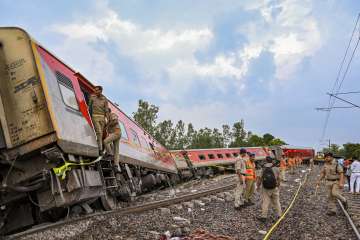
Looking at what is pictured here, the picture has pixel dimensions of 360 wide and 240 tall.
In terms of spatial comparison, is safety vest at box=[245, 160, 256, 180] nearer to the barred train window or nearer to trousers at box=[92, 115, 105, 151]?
trousers at box=[92, 115, 105, 151]

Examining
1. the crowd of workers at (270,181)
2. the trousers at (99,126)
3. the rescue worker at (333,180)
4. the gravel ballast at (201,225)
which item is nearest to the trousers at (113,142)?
the trousers at (99,126)

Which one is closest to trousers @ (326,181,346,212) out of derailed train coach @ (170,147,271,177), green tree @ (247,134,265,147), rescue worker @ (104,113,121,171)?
rescue worker @ (104,113,121,171)

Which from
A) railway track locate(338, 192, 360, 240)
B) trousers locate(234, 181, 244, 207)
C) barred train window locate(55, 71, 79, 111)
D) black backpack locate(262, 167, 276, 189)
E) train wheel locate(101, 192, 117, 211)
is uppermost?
barred train window locate(55, 71, 79, 111)

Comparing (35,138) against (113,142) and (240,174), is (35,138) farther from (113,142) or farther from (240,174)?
(240,174)

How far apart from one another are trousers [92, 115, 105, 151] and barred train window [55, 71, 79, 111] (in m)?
0.67

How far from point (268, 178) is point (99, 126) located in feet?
12.9

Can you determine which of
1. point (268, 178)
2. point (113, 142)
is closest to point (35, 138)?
point (113, 142)

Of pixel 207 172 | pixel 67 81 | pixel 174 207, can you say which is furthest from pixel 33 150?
pixel 207 172

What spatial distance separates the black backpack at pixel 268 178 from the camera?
27.7ft

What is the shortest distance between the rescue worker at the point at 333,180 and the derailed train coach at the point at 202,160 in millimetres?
11866

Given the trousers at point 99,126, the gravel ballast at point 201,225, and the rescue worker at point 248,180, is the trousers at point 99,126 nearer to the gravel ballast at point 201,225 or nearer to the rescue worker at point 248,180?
the gravel ballast at point 201,225

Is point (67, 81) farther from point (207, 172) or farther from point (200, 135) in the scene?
point (200, 135)

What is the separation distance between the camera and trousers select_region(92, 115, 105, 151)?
23.4ft

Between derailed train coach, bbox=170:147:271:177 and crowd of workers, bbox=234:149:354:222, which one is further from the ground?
derailed train coach, bbox=170:147:271:177
